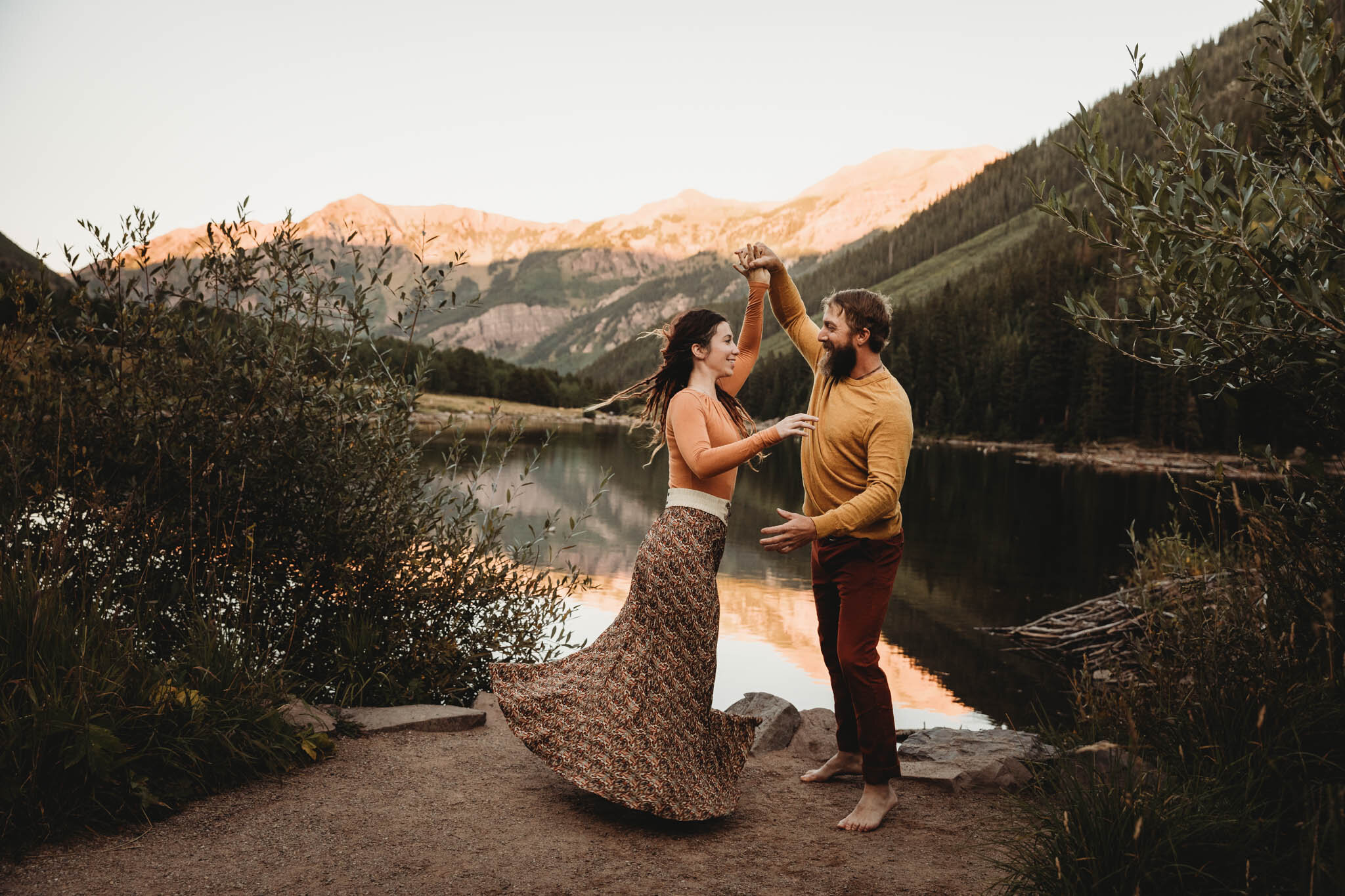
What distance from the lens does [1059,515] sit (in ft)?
106

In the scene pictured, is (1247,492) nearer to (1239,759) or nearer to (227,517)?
(1239,759)

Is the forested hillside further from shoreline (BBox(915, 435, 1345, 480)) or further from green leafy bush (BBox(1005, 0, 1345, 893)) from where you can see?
green leafy bush (BBox(1005, 0, 1345, 893))

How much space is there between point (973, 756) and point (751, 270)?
3.78m

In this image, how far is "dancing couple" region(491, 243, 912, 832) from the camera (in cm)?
490

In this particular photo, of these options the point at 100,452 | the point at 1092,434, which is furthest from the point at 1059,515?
the point at 1092,434

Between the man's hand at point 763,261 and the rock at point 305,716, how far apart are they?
4.23 metres

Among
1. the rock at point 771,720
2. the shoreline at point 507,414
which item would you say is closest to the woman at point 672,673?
the rock at point 771,720

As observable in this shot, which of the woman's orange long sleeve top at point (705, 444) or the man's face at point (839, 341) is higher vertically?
the man's face at point (839, 341)

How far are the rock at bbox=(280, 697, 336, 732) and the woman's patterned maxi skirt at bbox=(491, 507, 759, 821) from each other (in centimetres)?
155

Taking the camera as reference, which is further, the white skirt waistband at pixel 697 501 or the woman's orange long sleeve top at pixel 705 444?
the white skirt waistband at pixel 697 501

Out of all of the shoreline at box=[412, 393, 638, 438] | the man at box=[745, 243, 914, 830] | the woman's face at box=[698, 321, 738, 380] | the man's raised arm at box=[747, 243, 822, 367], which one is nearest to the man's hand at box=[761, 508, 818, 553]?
the man at box=[745, 243, 914, 830]

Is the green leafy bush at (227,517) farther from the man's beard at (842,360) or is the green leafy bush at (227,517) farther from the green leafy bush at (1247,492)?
the green leafy bush at (1247,492)

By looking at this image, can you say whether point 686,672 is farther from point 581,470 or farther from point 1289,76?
point 581,470

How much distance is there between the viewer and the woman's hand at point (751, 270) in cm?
564
